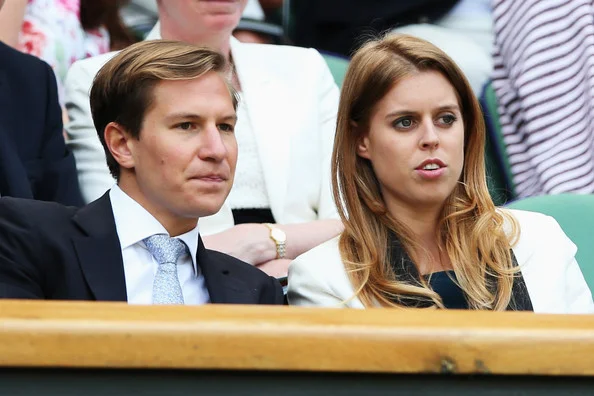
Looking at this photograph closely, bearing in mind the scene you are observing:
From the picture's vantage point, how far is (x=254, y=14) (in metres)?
3.39

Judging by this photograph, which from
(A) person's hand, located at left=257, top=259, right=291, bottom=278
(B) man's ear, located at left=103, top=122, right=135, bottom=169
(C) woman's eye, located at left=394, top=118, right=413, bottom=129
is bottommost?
(A) person's hand, located at left=257, top=259, right=291, bottom=278

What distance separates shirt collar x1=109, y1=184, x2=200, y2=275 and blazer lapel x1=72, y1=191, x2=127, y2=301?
2cm

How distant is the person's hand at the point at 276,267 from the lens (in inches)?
98.2

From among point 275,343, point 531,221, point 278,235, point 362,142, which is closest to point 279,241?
point 278,235

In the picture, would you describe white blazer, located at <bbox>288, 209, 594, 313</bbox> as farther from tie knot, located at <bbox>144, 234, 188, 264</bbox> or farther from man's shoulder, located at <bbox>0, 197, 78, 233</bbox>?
man's shoulder, located at <bbox>0, 197, 78, 233</bbox>

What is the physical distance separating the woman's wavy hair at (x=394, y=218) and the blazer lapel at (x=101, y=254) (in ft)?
1.49

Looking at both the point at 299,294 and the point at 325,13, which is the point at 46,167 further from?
the point at 325,13

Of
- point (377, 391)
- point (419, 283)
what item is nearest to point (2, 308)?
point (377, 391)

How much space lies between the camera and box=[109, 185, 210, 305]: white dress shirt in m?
1.98

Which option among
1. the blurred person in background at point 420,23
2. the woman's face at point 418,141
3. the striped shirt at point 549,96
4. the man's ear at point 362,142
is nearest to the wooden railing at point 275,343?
the woman's face at point 418,141

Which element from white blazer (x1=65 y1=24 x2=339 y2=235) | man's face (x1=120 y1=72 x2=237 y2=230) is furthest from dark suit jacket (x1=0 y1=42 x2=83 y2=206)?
man's face (x1=120 y1=72 x2=237 y2=230)

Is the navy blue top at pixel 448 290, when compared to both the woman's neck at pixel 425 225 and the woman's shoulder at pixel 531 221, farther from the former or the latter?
the woman's shoulder at pixel 531 221

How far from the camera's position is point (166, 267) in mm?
1997

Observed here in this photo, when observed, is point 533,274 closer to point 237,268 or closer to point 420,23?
point 237,268
